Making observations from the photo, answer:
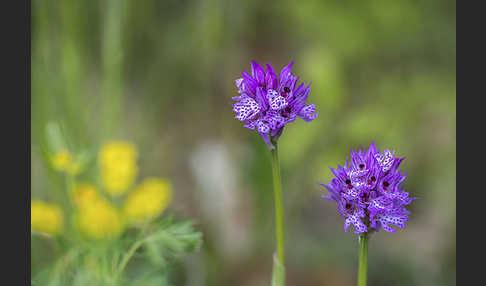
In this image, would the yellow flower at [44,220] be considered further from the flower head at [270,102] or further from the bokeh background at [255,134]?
the flower head at [270,102]

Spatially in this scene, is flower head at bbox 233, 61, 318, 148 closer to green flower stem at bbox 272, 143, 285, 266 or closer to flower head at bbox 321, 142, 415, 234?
green flower stem at bbox 272, 143, 285, 266

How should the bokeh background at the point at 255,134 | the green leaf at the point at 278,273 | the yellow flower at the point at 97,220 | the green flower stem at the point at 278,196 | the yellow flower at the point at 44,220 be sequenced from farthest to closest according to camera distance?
the bokeh background at the point at 255,134 < the yellow flower at the point at 44,220 < the yellow flower at the point at 97,220 < the green leaf at the point at 278,273 < the green flower stem at the point at 278,196

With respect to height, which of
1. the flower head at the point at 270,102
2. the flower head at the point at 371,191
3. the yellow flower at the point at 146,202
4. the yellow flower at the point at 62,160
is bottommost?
the yellow flower at the point at 146,202

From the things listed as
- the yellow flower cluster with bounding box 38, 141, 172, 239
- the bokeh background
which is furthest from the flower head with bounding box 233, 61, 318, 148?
the bokeh background

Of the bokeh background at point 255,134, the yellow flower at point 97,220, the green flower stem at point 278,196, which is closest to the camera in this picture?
the green flower stem at point 278,196

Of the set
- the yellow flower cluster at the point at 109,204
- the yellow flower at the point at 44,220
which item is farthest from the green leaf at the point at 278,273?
the yellow flower at the point at 44,220

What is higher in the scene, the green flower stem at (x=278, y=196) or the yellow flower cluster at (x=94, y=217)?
the green flower stem at (x=278, y=196)
